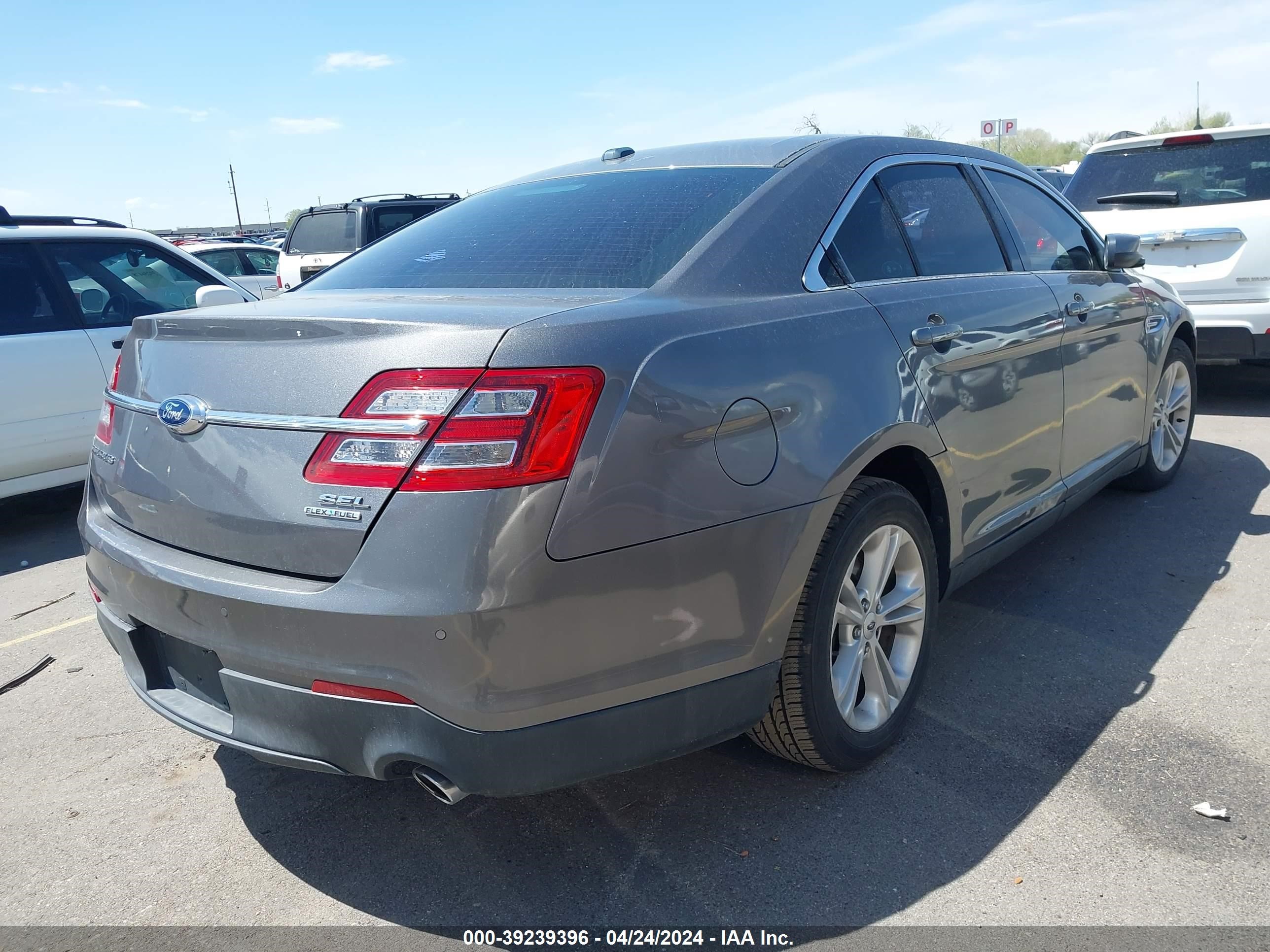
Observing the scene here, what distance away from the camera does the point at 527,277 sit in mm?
2516

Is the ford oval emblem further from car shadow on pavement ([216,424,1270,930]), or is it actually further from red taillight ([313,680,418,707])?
car shadow on pavement ([216,424,1270,930])

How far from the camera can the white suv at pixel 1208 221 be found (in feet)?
21.2

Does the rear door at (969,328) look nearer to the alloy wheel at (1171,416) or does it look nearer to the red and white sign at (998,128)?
the alloy wheel at (1171,416)

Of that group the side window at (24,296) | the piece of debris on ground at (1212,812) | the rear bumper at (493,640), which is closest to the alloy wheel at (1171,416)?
the piece of debris on ground at (1212,812)

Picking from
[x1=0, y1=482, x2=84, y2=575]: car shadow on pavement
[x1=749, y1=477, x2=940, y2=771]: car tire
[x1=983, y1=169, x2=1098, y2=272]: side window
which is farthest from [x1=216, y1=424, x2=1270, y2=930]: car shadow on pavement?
[x1=0, y1=482, x2=84, y2=575]: car shadow on pavement

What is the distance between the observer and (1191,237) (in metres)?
6.67

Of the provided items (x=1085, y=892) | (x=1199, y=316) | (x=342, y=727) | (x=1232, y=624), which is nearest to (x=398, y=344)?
(x=342, y=727)

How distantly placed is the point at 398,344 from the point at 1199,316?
6262 millimetres

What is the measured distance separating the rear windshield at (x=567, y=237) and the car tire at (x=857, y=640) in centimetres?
79

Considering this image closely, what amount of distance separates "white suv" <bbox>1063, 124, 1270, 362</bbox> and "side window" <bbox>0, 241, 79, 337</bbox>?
6200 millimetres

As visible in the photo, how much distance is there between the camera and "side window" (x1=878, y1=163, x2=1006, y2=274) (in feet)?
10.3

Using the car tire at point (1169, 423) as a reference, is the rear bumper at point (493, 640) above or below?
above

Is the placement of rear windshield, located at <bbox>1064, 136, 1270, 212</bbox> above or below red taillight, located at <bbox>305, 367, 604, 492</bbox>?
above

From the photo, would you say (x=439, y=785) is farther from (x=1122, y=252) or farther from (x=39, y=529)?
(x=39, y=529)
